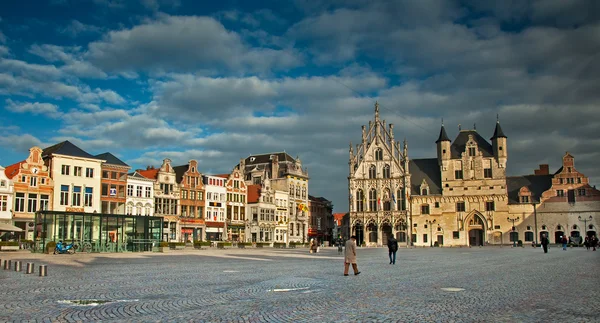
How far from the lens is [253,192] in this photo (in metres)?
89.3

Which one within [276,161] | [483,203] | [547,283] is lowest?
[547,283]

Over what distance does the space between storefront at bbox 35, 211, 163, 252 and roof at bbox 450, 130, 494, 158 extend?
59.3m

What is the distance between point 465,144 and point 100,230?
65920mm

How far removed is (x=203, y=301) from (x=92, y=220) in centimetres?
3653

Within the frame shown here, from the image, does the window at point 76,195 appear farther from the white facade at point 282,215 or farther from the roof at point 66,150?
the white facade at point 282,215

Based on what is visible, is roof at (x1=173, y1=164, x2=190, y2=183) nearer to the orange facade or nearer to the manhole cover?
the orange facade

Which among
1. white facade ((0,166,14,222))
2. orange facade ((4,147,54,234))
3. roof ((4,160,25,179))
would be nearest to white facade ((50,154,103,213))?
orange facade ((4,147,54,234))

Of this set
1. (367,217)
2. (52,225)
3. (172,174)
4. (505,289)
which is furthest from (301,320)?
(367,217)

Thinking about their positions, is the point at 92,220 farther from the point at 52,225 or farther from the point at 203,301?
the point at 203,301

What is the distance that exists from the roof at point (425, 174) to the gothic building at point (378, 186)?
387cm

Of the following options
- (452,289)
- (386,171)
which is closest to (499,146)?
(386,171)

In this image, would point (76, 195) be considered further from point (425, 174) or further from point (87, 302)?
point (425, 174)

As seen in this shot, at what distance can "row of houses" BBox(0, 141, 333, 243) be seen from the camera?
2389 inches

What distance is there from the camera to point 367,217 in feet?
306
